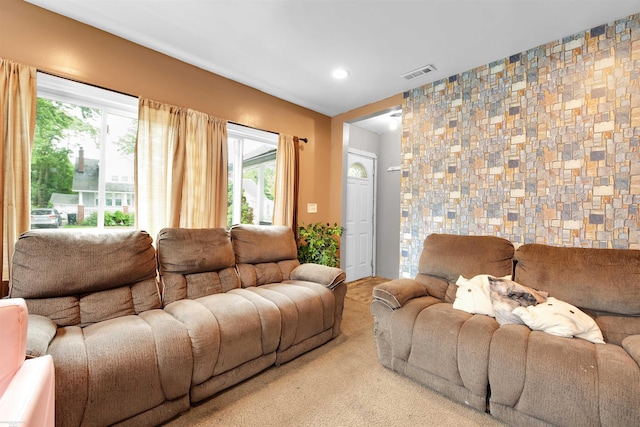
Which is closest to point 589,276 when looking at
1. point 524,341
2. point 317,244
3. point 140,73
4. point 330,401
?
point 524,341

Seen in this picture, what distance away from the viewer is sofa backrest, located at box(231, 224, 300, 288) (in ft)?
8.62

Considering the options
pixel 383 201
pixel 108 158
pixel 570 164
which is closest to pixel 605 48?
pixel 570 164

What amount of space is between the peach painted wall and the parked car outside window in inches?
41.5

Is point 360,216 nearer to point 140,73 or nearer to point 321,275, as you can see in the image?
point 321,275

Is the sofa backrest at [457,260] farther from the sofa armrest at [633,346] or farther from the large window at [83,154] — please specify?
the large window at [83,154]

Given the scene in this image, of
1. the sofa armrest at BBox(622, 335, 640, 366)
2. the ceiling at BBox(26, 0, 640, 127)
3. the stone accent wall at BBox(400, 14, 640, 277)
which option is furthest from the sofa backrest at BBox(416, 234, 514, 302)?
the ceiling at BBox(26, 0, 640, 127)

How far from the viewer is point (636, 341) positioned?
4.73ft

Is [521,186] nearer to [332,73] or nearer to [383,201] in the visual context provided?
[332,73]

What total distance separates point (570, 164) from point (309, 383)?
2.72 meters

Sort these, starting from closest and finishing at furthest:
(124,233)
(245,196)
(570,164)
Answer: (124,233), (570,164), (245,196)

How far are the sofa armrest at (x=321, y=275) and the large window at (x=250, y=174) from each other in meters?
1.06

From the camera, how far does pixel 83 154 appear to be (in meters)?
2.24

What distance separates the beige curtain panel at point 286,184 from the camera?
346 cm

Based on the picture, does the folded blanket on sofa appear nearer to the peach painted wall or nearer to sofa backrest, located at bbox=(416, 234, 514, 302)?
sofa backrest, located at bbox=(416, 234, 514, 302)
